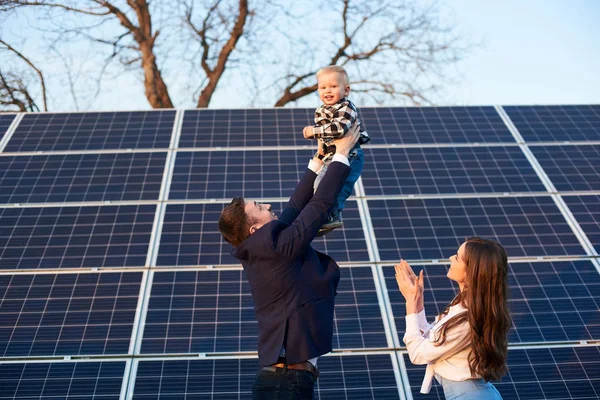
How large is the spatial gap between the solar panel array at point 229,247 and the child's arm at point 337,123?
313cm

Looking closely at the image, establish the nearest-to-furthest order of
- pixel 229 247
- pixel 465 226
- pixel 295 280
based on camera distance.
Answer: pixel 295 280 < pixel 229 247 < pixel 465 226

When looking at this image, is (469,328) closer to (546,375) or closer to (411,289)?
(411,289)

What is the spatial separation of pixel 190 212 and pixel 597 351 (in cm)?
482

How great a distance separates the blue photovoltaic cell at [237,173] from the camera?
9.65 m

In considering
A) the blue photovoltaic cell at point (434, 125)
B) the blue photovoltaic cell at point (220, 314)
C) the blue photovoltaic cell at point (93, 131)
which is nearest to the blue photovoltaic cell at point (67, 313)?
the blue photovoltaic cell at point (220, 314)

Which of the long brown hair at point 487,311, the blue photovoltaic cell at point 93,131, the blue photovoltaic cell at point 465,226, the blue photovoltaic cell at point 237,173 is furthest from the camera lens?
the blue photovoltaic cell at point 93,131

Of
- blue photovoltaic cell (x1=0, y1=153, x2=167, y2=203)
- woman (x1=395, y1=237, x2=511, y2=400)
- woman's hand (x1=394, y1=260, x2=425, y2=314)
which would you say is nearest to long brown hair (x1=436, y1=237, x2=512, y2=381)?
woman (x1=395, y1=237, x2=511, y2=400)

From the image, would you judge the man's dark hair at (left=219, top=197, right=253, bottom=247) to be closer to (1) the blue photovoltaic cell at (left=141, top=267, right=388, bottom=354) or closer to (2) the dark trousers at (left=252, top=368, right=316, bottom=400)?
(2) the dark trousers at (left=252, top=368, right=316, bottom=400)

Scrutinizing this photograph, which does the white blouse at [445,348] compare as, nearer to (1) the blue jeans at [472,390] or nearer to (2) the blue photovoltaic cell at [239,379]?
(1) the blue jeans at [472,390]

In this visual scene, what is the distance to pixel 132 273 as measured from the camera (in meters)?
8.42

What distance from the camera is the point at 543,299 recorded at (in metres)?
8.23

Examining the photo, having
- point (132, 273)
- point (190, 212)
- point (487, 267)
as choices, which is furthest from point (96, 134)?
point (487, 267)

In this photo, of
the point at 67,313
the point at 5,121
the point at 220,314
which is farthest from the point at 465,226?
the point at 5,121

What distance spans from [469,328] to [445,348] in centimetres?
19
